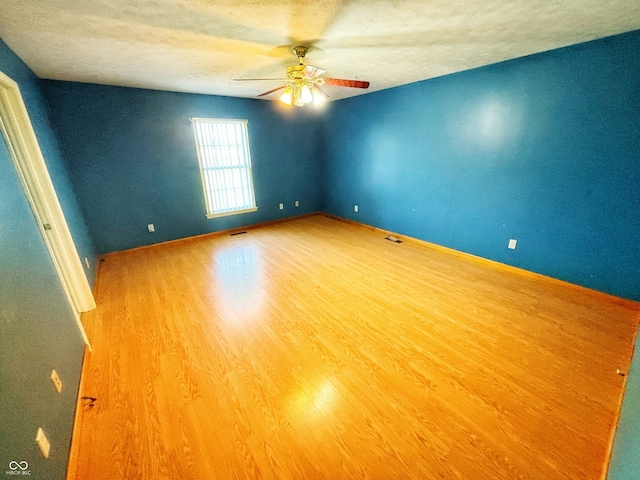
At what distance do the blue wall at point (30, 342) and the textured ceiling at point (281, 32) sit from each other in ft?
1.99

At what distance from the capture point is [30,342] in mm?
1299

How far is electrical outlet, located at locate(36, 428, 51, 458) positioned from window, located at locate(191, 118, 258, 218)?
417 cm

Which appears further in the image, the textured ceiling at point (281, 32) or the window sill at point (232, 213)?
the window sill at point (232, 213)

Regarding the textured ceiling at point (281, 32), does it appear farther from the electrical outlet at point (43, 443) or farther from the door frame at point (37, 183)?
the electrical outlet at point (43, 443)

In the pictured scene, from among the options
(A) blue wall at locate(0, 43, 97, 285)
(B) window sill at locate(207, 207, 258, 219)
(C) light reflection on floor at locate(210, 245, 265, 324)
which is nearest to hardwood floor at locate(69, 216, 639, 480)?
(C) light reflection on floor at locate(210, 245, 265, 324)

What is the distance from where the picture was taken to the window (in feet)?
15.6

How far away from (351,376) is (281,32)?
109 inches

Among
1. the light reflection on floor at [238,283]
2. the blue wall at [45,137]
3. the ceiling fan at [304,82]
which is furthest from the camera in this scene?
the light reflection on floor at [238,283]

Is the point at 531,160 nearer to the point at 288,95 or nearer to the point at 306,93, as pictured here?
the point at 306,93

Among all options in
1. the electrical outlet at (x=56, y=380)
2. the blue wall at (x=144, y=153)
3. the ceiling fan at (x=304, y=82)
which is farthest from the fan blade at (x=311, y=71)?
the electrical outlet at (x=56, y=380)

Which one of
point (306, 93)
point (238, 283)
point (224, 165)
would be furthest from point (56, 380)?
point (224, 165)

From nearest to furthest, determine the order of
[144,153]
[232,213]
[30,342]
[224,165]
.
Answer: [30,342] → [144,153] → [224,165] → [232,213]

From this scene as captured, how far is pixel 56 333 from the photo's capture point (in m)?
1.66

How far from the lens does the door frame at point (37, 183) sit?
2066 mm
